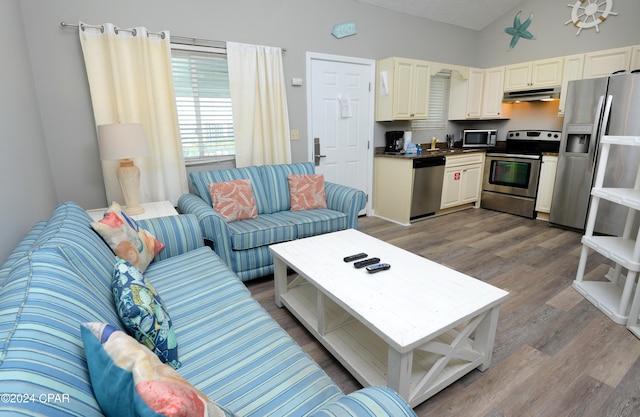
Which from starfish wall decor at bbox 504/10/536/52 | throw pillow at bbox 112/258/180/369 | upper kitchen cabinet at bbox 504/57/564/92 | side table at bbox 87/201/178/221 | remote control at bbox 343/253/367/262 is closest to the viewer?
throw pillow at bbox 112/258/180/369

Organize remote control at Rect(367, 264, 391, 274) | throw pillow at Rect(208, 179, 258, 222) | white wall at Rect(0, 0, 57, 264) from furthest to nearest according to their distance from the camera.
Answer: throw pillow at Rect(208, 179, 258, 222), remote control at Rect(367, 264, 391, 274), white wall at Rect(0, 0, 57, 264)

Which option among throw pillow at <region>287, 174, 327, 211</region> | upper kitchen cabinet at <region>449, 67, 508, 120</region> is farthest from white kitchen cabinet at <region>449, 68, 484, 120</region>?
throw pillow at <region>287, 174, 327, 211</region>

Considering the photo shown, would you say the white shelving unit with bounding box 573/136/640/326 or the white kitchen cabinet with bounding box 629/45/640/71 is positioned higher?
the white kitchen cabinet with bounding box 629/45/640/71

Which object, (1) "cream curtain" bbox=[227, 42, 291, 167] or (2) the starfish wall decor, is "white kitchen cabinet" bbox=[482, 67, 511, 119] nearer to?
(2) the starfish wall decor

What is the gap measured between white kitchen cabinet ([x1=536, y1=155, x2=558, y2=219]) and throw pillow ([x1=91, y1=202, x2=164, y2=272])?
15.5 feet

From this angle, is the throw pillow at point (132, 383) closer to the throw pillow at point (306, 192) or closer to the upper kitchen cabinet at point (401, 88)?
the throw pillow at point (306, 192)

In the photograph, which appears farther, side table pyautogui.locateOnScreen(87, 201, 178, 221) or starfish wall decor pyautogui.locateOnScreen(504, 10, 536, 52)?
starfish wall decor pyautogui.locateOnScreen(504, 10, 536, 52)

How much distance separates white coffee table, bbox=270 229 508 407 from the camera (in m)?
1.37

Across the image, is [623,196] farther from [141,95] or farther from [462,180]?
[141,95]

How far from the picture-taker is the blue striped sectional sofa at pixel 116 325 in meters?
0.64

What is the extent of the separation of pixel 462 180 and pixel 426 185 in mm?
847

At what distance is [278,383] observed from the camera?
1.11m

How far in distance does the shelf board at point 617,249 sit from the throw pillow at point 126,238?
3.01 meters

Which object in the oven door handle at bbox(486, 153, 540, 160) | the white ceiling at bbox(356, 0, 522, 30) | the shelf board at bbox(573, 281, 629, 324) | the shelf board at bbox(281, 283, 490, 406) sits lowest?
the shelf board at bbox(573, 281, 629, 324)
